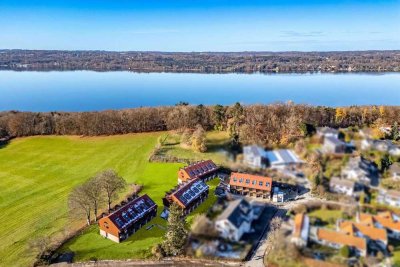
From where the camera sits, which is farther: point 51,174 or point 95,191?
point 51,174

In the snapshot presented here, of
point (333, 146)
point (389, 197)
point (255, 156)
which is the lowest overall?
point (389, 197)

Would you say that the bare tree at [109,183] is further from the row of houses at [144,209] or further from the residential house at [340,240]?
the residential house at [340,240]

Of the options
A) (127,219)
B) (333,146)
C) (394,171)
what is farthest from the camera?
(127,219)

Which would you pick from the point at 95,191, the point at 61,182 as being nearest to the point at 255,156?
the point at 95,191

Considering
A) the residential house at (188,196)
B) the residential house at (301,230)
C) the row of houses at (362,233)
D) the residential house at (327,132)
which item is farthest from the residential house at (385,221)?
the residential house at (188,196)

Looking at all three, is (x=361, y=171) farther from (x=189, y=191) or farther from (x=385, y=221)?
(x=189, y=191)

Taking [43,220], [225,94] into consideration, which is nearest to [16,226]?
[43,220]

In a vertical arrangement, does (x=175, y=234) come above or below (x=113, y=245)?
above

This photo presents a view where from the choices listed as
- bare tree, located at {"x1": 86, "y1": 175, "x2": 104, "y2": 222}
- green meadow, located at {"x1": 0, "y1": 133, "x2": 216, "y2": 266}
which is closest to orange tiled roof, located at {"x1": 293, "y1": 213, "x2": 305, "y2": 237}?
green meadow, located at {"x1": 0, "y1": 133, "x2": 216, "y2": 266}
